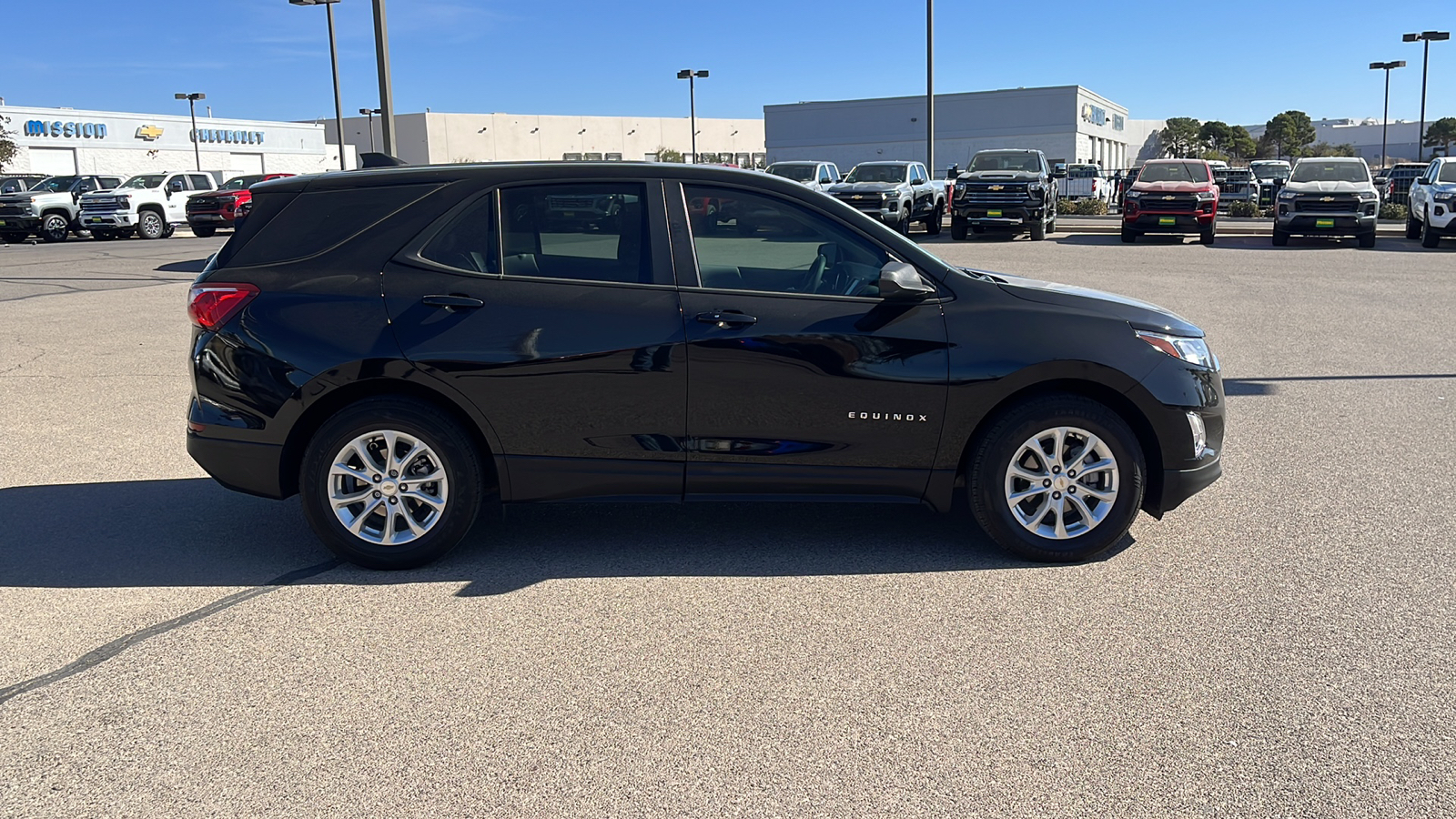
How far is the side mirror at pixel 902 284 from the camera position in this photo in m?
4.93

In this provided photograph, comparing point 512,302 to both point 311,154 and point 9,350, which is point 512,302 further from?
point 311,154

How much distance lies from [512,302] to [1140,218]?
79.9 feet

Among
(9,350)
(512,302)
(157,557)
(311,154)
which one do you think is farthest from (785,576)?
(311,154)

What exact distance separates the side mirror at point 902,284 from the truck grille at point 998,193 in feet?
78.1

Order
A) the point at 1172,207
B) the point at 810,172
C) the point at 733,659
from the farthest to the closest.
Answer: the point at 810,172 → the point at 1172,207 → the point at 733,659

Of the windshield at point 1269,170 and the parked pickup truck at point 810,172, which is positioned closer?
the parked pickup truck at point 810,172

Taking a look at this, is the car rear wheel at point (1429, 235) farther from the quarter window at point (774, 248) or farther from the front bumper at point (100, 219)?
the front bumper at point (100, 219)

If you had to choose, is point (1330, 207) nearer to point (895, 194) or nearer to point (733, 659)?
point (895, 194)

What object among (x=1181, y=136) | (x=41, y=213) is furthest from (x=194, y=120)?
(x=1181, y=136)

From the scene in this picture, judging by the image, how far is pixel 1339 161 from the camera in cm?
2703

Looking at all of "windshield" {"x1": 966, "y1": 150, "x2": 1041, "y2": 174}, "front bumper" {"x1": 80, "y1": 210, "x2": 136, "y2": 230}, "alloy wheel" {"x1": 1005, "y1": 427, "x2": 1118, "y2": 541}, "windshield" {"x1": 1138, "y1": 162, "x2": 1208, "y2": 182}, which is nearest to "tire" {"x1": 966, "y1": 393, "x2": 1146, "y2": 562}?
"alloy wheel" {"x1": 1005, "y1": 427, "x2": 1118, "y2": 541}

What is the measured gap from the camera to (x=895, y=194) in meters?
27.9

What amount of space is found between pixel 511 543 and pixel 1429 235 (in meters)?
25.0

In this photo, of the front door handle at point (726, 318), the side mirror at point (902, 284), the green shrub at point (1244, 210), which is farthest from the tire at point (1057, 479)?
the green shrub at point (1244, 210)
